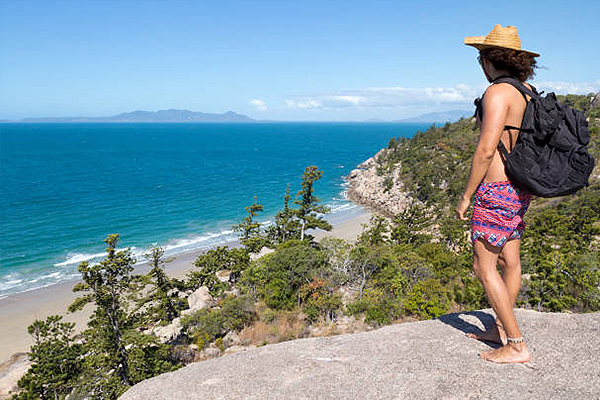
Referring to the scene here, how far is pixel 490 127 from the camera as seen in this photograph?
2.94 metres

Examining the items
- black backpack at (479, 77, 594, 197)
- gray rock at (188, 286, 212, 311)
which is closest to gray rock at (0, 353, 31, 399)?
gray rock at (188, 286, 212, 311)

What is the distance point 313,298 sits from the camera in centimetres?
1658

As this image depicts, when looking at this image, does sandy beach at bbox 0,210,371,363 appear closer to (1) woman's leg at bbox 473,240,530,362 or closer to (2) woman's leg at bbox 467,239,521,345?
(2) woman's leg at bbox 467,239,521,345

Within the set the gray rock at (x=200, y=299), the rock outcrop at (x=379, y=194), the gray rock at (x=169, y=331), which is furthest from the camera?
the rock outcrop at (x=379, y=194)

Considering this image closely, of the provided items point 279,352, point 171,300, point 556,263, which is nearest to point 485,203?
point 279,352

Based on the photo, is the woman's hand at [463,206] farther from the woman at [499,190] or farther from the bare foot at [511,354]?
the bare foot at [511,354]

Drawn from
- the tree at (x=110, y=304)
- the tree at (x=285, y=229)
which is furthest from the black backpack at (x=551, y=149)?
the tree at (x=285, y=229)

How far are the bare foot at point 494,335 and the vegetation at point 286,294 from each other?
7.79m

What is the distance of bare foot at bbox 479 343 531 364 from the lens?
347cm

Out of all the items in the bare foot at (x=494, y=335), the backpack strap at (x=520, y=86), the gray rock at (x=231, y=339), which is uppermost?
the backpack strap at (x=520, y=86)

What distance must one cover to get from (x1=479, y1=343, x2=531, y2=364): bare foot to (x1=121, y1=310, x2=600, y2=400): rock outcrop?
63 millimetres

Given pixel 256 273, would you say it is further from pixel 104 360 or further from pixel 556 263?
pixel 556 263

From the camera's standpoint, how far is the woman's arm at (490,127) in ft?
9.55

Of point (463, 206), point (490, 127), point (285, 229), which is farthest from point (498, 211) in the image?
point (285, 229)
